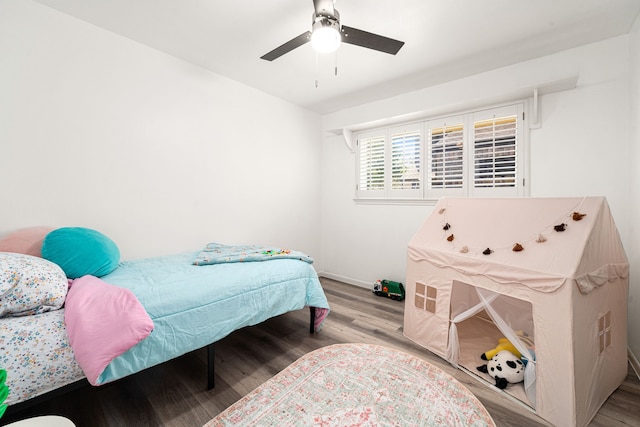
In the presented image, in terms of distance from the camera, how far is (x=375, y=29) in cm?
210

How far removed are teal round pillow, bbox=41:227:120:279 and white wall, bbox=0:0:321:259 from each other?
1.13 ft

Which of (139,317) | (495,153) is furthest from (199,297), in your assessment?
(495,153)

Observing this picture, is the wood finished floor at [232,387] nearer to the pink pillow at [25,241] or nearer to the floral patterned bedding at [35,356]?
the floral patterned bedding at [35,356]

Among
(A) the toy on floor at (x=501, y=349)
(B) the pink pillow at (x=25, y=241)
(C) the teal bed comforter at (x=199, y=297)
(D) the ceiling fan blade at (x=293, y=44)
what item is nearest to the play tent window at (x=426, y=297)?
(A) the toy on floor at (x=501, y=349)

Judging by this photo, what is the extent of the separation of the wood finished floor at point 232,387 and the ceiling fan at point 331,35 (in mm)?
2253

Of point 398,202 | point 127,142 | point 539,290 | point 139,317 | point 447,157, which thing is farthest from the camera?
point 398,202

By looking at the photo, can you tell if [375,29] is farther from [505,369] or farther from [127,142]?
[505,369]

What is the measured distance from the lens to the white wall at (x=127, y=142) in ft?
6.09

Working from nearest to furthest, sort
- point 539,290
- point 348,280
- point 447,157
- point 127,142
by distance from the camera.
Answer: point 539,290
point 127,142
point 447,157
point 348,280

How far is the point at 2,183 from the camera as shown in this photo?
1784 millimetres

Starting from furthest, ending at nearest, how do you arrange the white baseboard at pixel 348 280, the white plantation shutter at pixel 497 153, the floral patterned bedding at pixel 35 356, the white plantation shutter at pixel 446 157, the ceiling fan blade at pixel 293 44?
the white baseboard at pixel 348 280, the white plantation shutter at pixel 446 157, the white plantation shutter at pixel 497 153, the ceiling fan blade at pixel 293 44, the floral patterned bedding at pixel 35 356

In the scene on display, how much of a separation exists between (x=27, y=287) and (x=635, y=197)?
13.0 feet

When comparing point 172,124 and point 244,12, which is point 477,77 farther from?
point 172,124

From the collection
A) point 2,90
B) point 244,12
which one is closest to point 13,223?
point 2,90
